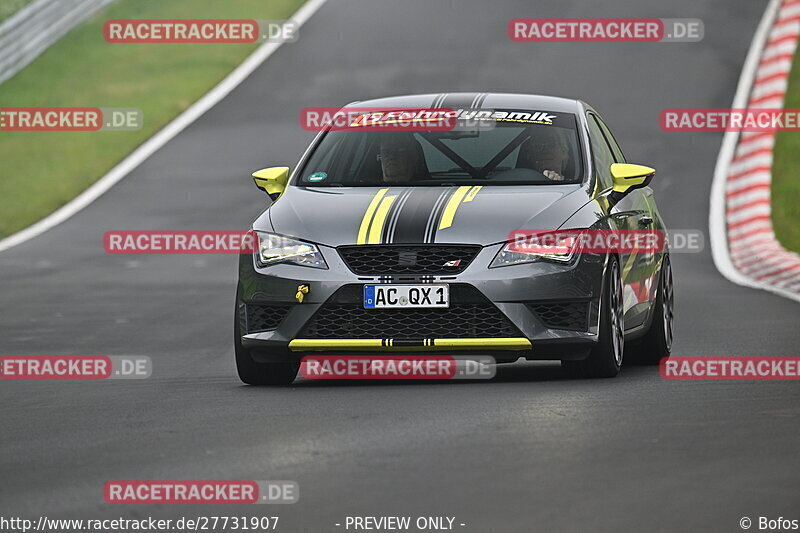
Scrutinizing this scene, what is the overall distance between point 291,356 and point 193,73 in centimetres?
2083

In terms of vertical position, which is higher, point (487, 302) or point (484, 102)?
point (484, 102)

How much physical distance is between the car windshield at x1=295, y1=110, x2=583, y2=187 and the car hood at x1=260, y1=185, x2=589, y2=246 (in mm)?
269

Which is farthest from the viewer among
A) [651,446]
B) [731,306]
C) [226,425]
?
[731,306]

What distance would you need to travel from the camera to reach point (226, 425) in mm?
8602

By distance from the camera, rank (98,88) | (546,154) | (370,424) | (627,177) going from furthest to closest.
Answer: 1. (98,88)
2. (546,154)
3. (627,177)
4. (370,424)

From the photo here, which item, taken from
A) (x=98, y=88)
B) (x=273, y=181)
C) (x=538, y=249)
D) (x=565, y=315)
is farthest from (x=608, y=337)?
(x=98, y=88)

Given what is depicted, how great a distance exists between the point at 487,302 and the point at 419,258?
424 mm

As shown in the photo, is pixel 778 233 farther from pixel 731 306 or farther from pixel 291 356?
pixel 291 356

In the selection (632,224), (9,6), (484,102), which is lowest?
(9,6)

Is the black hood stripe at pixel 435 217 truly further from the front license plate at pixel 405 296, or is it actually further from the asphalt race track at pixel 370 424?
the asphalt race track at pixel 370 424

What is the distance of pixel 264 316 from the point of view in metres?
9.95

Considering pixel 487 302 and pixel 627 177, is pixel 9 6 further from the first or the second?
pixel 487 302

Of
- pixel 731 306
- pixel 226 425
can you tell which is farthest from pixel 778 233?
pixel 226 425

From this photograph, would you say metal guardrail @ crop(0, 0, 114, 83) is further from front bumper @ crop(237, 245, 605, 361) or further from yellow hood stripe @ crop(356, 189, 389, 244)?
front bumper @ crop(237, 245, 605, 361)
